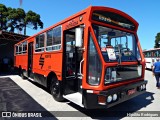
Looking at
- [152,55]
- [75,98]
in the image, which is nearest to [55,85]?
[75,98]

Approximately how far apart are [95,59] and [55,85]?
2689 millimetres

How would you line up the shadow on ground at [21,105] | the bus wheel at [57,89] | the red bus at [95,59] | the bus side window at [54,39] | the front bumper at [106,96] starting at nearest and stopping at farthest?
the front bumper at [106,96]
the red bus at [95,59]
the shadow on ground at [21,105]
the bus wheel at [57,89]
the bus side window at [54,39]

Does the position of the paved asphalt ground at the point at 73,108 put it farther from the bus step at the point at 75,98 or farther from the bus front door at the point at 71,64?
the bus front door at the point at 71,64

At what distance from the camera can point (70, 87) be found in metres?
6.79

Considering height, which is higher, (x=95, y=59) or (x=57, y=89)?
(x=95, y=59)

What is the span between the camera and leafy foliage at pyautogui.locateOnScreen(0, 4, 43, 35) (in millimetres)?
40531

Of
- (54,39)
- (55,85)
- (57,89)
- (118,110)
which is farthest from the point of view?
(54,39)

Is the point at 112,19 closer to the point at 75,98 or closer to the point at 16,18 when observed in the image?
the point at 75,98

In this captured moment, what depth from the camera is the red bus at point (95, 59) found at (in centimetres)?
522

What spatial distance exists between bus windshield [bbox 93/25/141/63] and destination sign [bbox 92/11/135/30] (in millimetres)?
205

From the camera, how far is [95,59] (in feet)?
17.3

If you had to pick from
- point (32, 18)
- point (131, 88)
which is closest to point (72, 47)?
point (131, 88)

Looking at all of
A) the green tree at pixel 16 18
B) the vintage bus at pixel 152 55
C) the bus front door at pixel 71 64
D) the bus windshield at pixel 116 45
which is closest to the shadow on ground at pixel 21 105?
the bus front door at pixel 71 64

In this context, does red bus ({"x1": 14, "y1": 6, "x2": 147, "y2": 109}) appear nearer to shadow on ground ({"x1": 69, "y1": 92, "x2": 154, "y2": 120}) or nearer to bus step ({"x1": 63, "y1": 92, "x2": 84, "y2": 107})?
bus step ({"x1": 63, "y1": 92, "x2": 84, "y2": 107})
